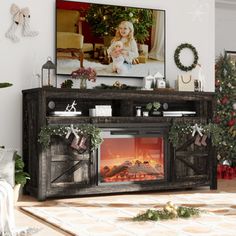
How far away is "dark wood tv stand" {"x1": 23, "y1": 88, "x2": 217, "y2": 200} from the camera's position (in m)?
6.18

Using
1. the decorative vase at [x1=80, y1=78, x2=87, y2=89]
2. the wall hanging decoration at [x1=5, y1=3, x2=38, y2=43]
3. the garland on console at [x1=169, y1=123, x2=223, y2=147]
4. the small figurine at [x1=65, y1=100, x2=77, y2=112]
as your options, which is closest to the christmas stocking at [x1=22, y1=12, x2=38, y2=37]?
the wall hanging decoration at [x1=5, y1=3, x2=38, y2=43]

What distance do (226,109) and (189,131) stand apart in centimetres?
191

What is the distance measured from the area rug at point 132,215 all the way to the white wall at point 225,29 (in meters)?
3.47

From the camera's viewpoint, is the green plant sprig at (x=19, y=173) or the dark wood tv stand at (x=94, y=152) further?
the dark wood tv stand at (x=94, y=152)

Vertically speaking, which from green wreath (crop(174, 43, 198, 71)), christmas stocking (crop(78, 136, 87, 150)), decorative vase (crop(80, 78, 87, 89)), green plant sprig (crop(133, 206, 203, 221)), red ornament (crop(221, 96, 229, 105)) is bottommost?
green plant sprig (crop(133, 206, 203, 221))

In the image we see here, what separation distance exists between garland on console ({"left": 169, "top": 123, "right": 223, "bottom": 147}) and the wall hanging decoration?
2.16m

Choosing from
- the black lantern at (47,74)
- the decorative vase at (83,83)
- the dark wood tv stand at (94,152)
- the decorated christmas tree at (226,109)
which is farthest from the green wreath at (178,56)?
the black lantern at (47,74)

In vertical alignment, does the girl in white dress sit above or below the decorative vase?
above

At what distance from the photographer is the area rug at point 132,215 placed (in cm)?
445

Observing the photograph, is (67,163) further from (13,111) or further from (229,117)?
(229,117)

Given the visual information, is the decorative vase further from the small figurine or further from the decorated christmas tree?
the decorated christmas tree

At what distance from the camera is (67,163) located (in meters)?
6.28

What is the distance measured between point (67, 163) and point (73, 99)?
0.87 m

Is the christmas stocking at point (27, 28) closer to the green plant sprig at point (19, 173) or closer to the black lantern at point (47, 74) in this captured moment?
the black lantern at point (47, 74)
